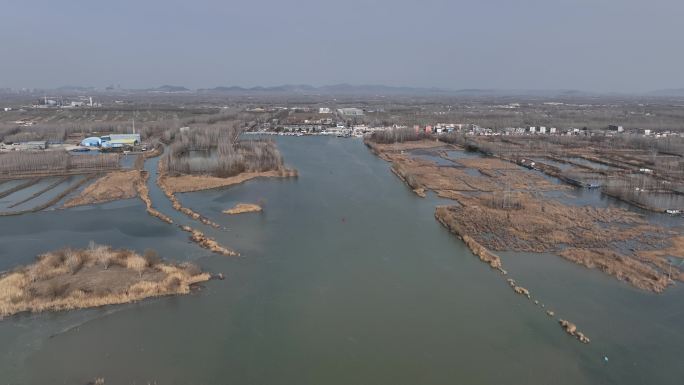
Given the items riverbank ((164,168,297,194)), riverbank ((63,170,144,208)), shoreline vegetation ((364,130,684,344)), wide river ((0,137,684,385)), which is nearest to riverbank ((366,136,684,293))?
shoreline vegetation ((364,130,684,344))

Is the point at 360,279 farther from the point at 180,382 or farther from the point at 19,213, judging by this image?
the point at 19,213

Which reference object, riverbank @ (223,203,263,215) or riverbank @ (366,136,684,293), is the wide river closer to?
riverbank @ (366,136,684,293)

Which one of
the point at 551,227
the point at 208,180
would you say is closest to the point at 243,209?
the point at 208,180

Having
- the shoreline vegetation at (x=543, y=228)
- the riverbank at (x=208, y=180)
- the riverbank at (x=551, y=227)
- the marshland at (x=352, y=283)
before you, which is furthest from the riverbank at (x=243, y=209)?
the riverbank at (x=551, y=227)

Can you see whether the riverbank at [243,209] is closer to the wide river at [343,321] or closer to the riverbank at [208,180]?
the wide river at [343,321]

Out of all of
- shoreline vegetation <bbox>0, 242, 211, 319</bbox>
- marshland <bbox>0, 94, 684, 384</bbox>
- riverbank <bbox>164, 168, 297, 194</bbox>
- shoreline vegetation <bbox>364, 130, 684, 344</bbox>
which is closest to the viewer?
marshland <bbox>0, 94, 684, 384</bbox>

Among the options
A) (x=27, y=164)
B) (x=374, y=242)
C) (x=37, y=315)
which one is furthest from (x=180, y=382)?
(x=27, y=164)
